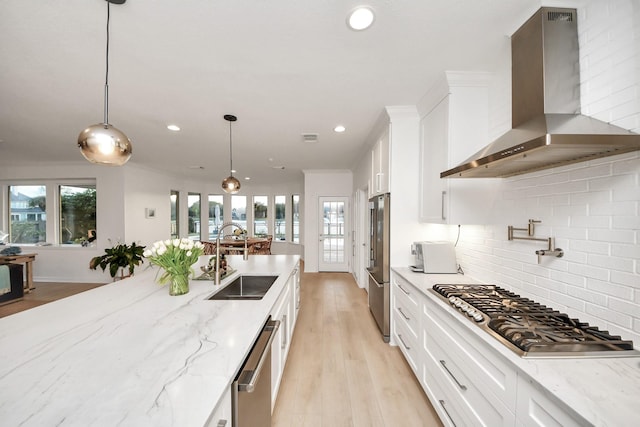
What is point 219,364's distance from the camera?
34.9 inches

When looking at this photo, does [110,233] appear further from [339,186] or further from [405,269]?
[405,269]

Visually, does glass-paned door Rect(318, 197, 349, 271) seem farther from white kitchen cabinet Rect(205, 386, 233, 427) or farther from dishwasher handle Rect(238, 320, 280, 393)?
white kitchen cabinet Rect(205, 386, 233, 427)

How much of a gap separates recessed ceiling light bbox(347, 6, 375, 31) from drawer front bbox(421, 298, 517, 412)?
1.83m

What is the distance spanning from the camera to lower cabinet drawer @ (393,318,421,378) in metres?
2.03

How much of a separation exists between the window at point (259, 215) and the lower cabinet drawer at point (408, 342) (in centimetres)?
681

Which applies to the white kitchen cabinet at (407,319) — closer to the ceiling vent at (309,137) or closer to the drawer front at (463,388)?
the drawer front at (463,388)

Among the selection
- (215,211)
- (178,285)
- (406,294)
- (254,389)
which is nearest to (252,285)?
(178,285)

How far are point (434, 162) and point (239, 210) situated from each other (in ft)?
25.0

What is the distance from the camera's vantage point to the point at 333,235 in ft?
20.0

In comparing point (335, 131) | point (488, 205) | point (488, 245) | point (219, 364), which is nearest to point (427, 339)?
point (488, 245)

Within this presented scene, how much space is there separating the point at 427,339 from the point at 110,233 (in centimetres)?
634

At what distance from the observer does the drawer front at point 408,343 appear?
2031 mm

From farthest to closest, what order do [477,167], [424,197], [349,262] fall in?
1. [349,262]
2. [424,197]
3. [477,167]

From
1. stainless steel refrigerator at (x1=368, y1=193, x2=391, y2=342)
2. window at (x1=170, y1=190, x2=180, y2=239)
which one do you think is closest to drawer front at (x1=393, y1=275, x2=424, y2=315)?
stainless steel refrigerator at (x1=368, y1=193, x2=391, y2=342)
